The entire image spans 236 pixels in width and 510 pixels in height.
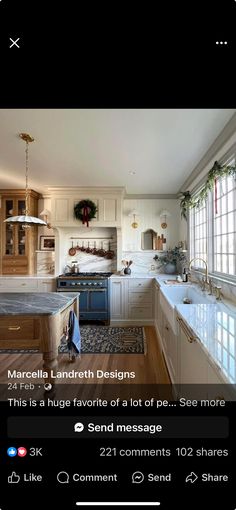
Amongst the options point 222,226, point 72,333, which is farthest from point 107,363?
point 222,226

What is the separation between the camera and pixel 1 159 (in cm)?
242

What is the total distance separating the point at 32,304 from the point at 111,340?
1.47m

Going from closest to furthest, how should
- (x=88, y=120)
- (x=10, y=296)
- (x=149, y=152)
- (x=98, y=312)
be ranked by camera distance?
(x=88, y=120), (x=10, y=296), (x=149, y=152), (x=98, y=312)

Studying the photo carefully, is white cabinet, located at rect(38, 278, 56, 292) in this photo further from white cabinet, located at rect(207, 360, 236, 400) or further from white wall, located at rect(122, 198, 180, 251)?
white cabinet, located at rect(207, 360, 236, 400)

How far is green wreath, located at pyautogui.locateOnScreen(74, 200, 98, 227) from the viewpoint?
11.1 feet

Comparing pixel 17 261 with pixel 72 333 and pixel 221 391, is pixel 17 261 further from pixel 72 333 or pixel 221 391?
pixel 221 391

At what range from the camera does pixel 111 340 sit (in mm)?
2725

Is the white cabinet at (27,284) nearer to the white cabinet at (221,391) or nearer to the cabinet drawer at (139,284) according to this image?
the cabinet drawer at (139,284)

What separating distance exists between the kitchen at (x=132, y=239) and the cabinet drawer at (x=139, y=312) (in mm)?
16
